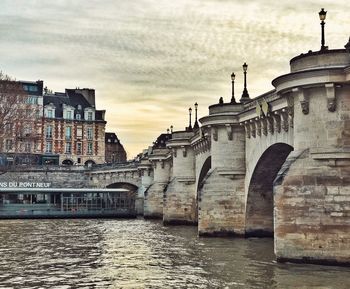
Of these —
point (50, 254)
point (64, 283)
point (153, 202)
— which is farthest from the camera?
point (153, 202)

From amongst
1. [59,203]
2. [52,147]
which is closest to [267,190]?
[59,203]

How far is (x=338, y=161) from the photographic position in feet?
77.7

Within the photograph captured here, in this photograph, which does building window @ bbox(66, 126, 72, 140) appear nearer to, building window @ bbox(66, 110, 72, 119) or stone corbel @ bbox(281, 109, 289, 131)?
building window @ bbox(66, 110, 72, 119)

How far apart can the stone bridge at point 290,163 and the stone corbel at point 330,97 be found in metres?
0.04

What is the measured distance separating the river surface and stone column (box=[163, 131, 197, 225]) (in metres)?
14.5

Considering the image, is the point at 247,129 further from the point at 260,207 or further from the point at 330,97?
the point at 330,97

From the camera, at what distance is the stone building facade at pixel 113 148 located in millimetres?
152875

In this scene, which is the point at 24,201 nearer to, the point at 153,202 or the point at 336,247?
the point at 153,202

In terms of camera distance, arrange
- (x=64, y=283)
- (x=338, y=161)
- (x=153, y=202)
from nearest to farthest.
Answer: (x=64, y=283)
(x=338, y=161)
(x=153, y=202)

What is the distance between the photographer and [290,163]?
24594 mm

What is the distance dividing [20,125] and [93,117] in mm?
53436

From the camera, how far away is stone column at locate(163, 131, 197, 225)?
54.3m

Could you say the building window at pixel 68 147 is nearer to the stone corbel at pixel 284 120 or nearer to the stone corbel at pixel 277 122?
the stone corbel at pixel 277 122

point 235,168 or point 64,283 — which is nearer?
point 64,283
